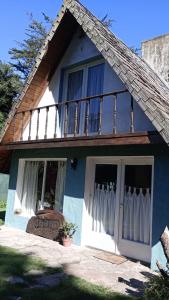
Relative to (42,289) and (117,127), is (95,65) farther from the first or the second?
(42,289)

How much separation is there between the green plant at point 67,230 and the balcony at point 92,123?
221 cm

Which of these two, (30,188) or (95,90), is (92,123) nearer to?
(95,90)

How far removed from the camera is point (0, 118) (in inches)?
915

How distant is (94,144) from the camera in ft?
27.6

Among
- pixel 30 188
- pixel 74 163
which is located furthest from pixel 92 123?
pixel 30 188

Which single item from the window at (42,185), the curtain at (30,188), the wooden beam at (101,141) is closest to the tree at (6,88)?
the curtain at (30,188)

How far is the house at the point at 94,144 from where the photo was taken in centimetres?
756

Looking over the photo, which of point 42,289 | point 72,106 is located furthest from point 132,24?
point 42,289

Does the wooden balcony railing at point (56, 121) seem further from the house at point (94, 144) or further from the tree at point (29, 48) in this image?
A: the tree at point (29, 48)

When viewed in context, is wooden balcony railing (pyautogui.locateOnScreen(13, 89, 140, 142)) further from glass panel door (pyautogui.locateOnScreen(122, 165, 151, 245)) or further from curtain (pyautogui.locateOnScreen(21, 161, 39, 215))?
glass panel door (pyautogui.locateOnScreen(122, 165, 151, 245))

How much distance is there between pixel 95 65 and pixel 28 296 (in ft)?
24.4

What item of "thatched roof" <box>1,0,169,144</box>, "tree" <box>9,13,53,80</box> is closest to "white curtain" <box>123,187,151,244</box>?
"thatched roof" <box>1,0,169,144</box>

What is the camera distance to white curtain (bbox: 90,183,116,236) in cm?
900

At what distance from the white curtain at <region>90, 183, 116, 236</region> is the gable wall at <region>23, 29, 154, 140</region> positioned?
159 centimetres
